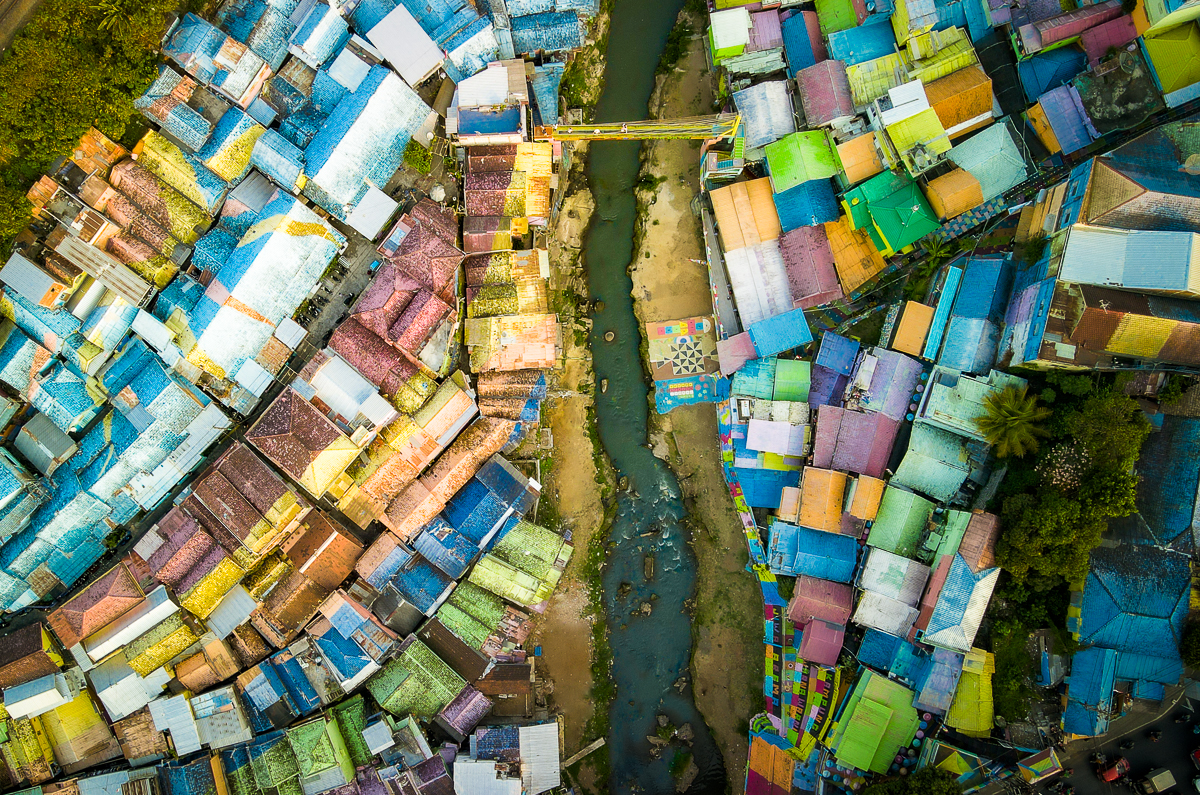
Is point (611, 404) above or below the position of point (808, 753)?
above

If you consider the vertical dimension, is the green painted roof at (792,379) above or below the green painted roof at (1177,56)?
Result: below

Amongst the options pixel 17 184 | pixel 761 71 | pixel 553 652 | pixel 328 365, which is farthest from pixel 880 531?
pixel 17 184

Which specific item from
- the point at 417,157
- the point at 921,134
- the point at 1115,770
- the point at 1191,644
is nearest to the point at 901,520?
the point at 1191,644

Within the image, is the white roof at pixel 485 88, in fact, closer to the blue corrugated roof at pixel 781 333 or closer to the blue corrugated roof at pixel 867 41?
the blue corrugated roof at pixel 867 41

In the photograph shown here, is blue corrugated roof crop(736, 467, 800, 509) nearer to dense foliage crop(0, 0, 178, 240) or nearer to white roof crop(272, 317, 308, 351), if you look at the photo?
white roof crop(272, 317, 308, 351)

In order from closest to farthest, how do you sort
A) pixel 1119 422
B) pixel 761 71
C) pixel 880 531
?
pixel 1119 422, pixel 880 531, pixel 761 71

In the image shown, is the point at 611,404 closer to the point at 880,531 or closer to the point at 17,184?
the point at 880,531

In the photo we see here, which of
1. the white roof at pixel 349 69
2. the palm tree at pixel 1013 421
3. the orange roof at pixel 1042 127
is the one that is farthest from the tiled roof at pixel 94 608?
the orange roof at pixel 1042 127
